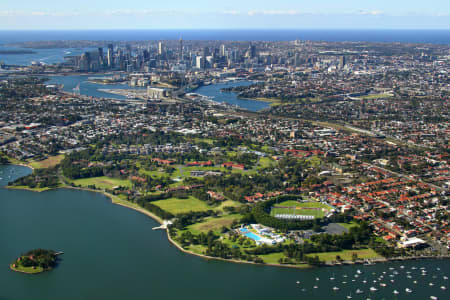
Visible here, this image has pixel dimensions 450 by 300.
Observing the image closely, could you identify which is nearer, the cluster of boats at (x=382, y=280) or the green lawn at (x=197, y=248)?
the cluster of boats at (x=382, y=280)

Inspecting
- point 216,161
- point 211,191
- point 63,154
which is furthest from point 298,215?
point 63,154

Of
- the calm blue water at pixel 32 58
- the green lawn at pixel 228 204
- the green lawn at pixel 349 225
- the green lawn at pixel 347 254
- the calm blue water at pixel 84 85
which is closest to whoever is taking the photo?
the green lawn at pixel 347 254

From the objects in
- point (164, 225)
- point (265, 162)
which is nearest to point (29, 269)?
point (164, 225)

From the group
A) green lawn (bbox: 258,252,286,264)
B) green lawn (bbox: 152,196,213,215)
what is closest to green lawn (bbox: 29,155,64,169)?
green lawn (bbox: 152,196,213,215)

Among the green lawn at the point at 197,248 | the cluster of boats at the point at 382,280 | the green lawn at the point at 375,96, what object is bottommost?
the cluster of boats at the point at 382,280

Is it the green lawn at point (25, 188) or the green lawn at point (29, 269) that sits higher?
the green lawn at point (25, 188)

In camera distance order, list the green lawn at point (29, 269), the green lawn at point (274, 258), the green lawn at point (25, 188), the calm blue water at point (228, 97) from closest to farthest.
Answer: the green lawn at point (29, 269) < the green lawn at point (274, 258) < the green lawn at point (25, 188) < the calm blue water at point (228, 97)

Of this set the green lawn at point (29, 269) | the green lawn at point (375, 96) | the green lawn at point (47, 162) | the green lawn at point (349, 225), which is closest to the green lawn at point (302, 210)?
the green lawn at point (349, 225)

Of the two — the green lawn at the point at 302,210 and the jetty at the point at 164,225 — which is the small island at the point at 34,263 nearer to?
the jetty at the point at 164,225
